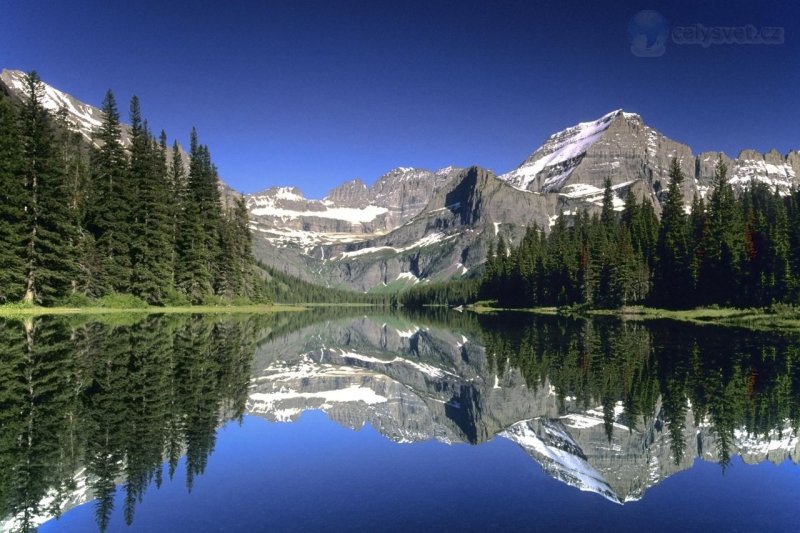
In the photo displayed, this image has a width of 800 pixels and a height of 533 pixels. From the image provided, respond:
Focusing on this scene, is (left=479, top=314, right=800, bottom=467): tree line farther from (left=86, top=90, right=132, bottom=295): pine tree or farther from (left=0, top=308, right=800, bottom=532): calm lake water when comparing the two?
(left=86, top=90, right=132, bottom=295): pine tree

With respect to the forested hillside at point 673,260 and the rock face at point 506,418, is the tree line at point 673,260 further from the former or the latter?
the rock face at point 506,418

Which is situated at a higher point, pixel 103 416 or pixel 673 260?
pixel 673 260

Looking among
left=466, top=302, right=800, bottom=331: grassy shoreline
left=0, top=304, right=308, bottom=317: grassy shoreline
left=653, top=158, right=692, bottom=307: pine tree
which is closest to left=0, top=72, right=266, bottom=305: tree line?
left=0, top=304, right=308, bottom=317: grassy shoreline

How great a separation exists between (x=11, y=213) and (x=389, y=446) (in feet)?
173

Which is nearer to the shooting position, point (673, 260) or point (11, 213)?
point (11, 213)

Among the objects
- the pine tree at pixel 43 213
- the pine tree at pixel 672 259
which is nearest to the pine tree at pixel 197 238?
the pine tree at pixel 43 213

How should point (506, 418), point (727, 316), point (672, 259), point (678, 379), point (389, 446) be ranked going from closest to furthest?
point (389, 446), point (506, 418), point (678, 379), point (727, 316), point (672, 259)

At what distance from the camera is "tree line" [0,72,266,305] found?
5528 centimetres

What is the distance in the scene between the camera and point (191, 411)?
17.6m

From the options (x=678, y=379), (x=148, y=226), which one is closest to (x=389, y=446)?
(x=678, y=379)

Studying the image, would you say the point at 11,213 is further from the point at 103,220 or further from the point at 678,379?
the point at 678,379

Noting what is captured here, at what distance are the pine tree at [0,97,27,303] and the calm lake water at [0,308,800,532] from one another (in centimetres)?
2585

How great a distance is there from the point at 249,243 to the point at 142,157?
41.8 metres

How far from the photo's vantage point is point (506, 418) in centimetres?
1938
